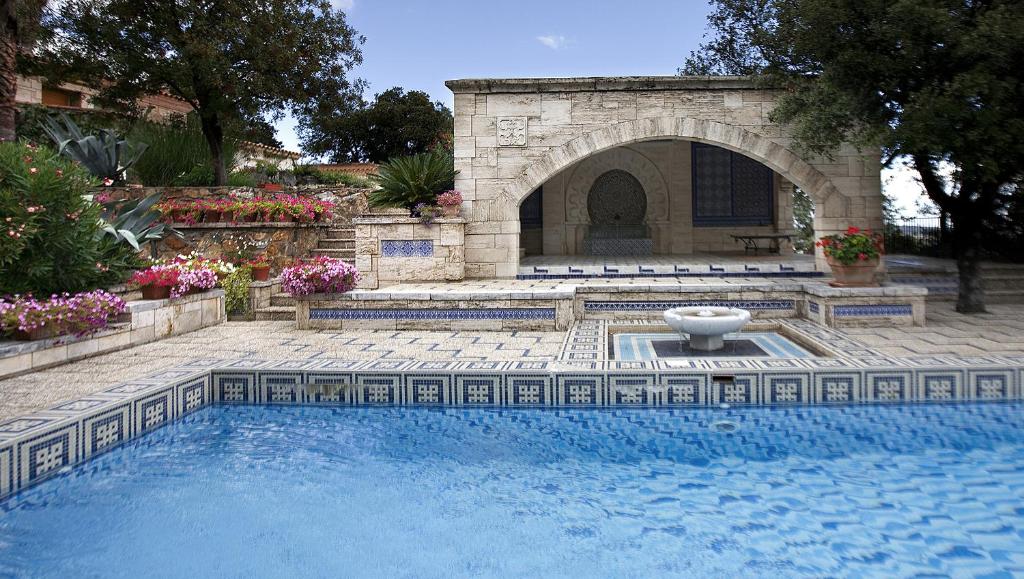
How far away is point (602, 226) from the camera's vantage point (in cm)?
1448

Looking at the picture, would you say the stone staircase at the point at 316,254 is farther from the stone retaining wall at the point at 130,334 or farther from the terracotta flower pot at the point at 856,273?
the terracotta flower pot at the point at 856,273

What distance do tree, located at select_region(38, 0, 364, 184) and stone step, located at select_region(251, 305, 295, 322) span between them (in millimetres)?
6521

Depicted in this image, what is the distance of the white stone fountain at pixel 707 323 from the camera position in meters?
6.25

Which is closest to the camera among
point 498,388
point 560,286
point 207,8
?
point 498,388

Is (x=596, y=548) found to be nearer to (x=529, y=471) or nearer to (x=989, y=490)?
(x=529, y=471)

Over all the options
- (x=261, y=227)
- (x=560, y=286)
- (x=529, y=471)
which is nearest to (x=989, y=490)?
(x=529, y=471)

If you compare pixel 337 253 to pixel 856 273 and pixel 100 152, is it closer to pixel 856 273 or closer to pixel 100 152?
pixel 100 152

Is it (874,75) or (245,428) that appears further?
(874,75)

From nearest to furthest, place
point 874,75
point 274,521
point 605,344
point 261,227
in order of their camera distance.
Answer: point 274,521, point 605,344, point 874,75, point 261,227

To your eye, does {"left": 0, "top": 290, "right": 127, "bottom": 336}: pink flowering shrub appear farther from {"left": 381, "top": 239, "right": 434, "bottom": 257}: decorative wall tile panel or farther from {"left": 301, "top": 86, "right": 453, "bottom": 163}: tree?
{"left": 301, "top": 86, "right": 453, "bottom": 163}: tree

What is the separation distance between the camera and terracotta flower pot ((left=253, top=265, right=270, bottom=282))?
30.9 ft

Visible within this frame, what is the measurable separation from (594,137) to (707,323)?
4.51m

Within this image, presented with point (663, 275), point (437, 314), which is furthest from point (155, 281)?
point (663, 275)

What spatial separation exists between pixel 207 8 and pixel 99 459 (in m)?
12.6
